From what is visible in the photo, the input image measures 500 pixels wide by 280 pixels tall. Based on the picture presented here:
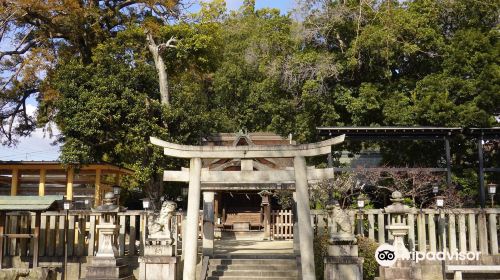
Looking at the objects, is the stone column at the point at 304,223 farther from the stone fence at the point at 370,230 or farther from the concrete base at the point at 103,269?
the concrete base at the point at 103,269

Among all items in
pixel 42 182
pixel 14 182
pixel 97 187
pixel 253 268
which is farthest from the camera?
pixel 97 187

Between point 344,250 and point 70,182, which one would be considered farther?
point 70,182

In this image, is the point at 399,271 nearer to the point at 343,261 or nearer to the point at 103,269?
the point at 343,261

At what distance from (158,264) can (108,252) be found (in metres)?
1.67

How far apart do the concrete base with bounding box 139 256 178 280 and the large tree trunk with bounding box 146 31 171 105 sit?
9.88 m

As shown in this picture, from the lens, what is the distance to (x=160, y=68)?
2147 cm

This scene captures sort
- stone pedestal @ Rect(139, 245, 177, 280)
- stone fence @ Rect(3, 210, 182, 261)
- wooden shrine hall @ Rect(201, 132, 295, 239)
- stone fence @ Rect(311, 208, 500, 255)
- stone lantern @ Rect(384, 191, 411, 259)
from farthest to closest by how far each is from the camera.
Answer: wooden shrine hall @ Rect(201, 132, 295, 239) → stone fence @ Rect(3, 210, 182, 261) → stone fence @ Rect(311, 208, 500, 255) → stone lantern @ Rect(384, 191, 411, 259) → stone pedestal @ Rect(139, 245, 177, 280)

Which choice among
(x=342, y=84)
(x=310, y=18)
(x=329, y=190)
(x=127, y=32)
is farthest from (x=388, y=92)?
(x=127, y=32)

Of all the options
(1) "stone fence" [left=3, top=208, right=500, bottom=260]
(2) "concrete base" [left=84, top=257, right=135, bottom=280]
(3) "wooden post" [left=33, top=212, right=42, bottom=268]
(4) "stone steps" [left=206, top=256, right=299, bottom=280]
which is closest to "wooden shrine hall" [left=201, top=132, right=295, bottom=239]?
(1) "stone fence" [left=3, top=208, right=500, bottom=260]

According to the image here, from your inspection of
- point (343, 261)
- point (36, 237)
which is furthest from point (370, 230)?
point (36, 237)

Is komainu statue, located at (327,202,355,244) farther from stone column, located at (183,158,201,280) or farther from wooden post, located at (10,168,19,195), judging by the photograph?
wooden post, located at (10,168,19,195)

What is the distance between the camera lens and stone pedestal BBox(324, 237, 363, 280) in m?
11.2

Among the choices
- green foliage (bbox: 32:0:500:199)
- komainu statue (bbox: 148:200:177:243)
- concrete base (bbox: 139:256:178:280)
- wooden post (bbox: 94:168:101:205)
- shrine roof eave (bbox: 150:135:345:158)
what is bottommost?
concrete base (bbox: 139:256:178:280)
